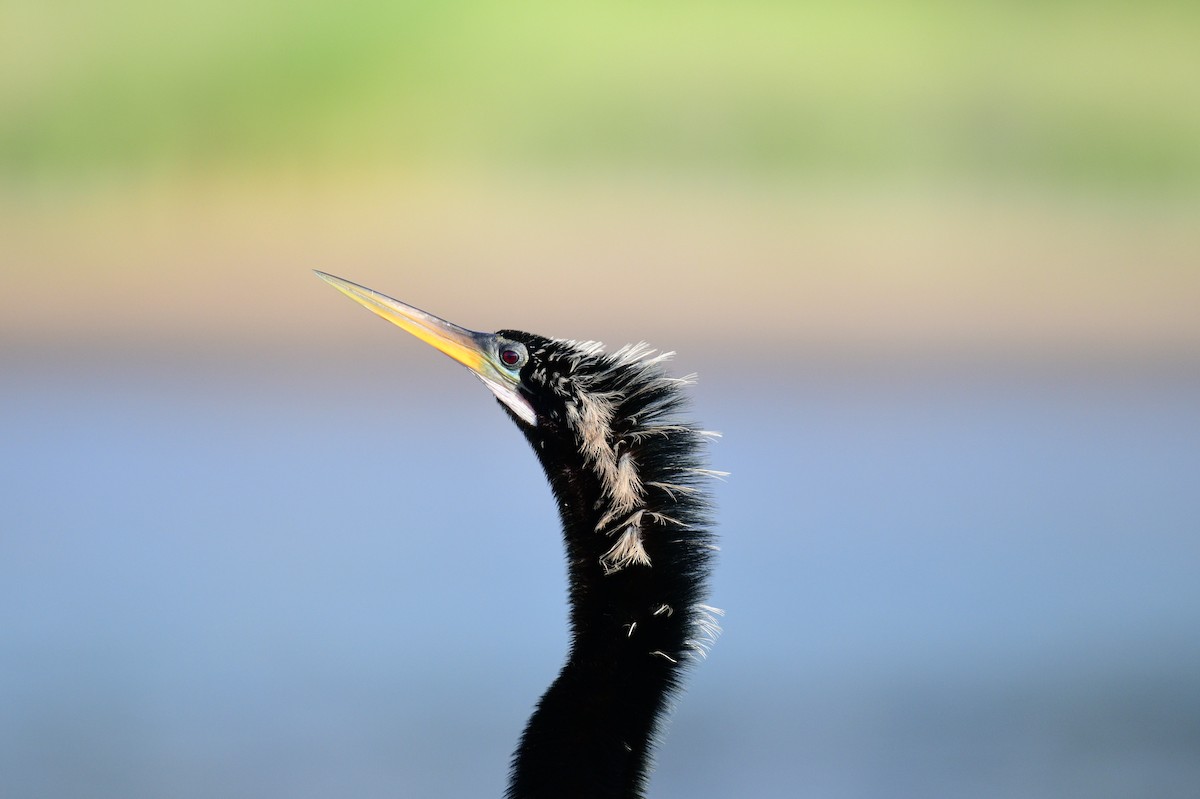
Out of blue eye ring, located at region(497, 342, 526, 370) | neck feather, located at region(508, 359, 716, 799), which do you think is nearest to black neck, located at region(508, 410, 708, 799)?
neck feather, located at region(508, 359, 716, 799)

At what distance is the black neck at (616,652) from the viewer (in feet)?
4.00

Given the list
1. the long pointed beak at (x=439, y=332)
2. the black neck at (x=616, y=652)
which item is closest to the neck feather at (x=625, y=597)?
the black neck at (x=616, y=652)

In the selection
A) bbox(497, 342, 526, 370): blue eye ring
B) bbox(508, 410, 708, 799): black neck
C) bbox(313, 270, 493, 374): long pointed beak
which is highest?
bbox(313, 270, 493, 374): long pointed beak

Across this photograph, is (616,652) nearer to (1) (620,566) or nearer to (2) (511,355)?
(1) (620,566)

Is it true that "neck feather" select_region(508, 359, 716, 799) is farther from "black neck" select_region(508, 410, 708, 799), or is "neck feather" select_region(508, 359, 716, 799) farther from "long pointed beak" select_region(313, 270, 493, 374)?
"long pointed beak" select_region(313, 270, 493, 374)

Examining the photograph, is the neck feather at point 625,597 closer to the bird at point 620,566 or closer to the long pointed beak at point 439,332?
the bird at point 620,566

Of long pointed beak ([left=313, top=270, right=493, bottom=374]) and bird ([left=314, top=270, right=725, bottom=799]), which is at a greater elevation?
long pointed beak ([left=313, top=270, right=493, bottom=374])

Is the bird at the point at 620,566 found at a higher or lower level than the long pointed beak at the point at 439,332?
lower

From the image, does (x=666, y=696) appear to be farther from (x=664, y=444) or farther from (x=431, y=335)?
(x=431, y=335)

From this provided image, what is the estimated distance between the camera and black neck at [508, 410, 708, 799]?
1219mm

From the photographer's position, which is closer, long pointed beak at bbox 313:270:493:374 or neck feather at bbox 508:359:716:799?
neck feather at bbox 508:359:716:799

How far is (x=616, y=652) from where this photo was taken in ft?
4.10

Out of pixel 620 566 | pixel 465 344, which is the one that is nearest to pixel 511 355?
pixel 465 344

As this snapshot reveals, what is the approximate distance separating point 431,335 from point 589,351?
0.23 m
